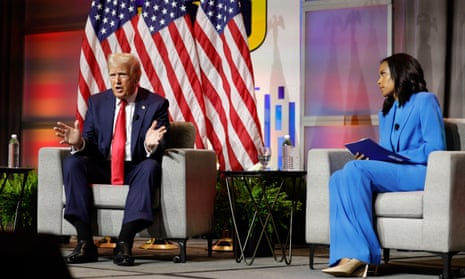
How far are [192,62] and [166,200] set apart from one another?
193 centimetres

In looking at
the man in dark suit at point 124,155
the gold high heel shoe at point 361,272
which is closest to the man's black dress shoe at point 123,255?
the man in dark suit at point 124,155

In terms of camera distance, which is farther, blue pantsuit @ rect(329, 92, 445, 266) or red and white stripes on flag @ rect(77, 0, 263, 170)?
red and white stripes on flag @ rect(77, 0, 263, 170)

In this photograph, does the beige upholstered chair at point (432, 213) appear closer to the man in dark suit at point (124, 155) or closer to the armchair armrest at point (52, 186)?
the man in dark suit at point (124, 155)

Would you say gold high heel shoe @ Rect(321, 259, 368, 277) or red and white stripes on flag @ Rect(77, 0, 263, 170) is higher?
red and white stripes on flag @ Rect(77, 0, 263, 170)

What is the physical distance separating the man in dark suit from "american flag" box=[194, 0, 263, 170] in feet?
4.51

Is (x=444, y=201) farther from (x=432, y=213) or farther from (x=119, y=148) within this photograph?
(x=119, y=148)

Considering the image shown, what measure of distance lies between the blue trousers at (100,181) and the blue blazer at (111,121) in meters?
0.07

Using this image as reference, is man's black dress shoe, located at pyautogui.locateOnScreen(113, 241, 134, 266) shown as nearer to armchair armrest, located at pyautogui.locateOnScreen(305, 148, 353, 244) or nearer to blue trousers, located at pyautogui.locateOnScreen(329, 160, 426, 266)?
armchair armrest, located at pyautogui.locateOnScreen(305, 148, 353, 244)

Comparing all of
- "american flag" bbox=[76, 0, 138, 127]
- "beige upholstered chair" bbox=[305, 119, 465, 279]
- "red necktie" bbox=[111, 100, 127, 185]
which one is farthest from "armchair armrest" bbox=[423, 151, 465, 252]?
"american flag" bbox=[76, 0, 138, 127]

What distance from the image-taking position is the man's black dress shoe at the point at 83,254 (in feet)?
13.0

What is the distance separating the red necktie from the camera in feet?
13.6

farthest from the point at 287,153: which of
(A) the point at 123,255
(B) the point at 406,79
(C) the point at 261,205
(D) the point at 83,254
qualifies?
(D) the point at 83,254

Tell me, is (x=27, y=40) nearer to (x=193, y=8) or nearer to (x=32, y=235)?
(x=193, y=8)

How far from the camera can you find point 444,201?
10.8 feet
